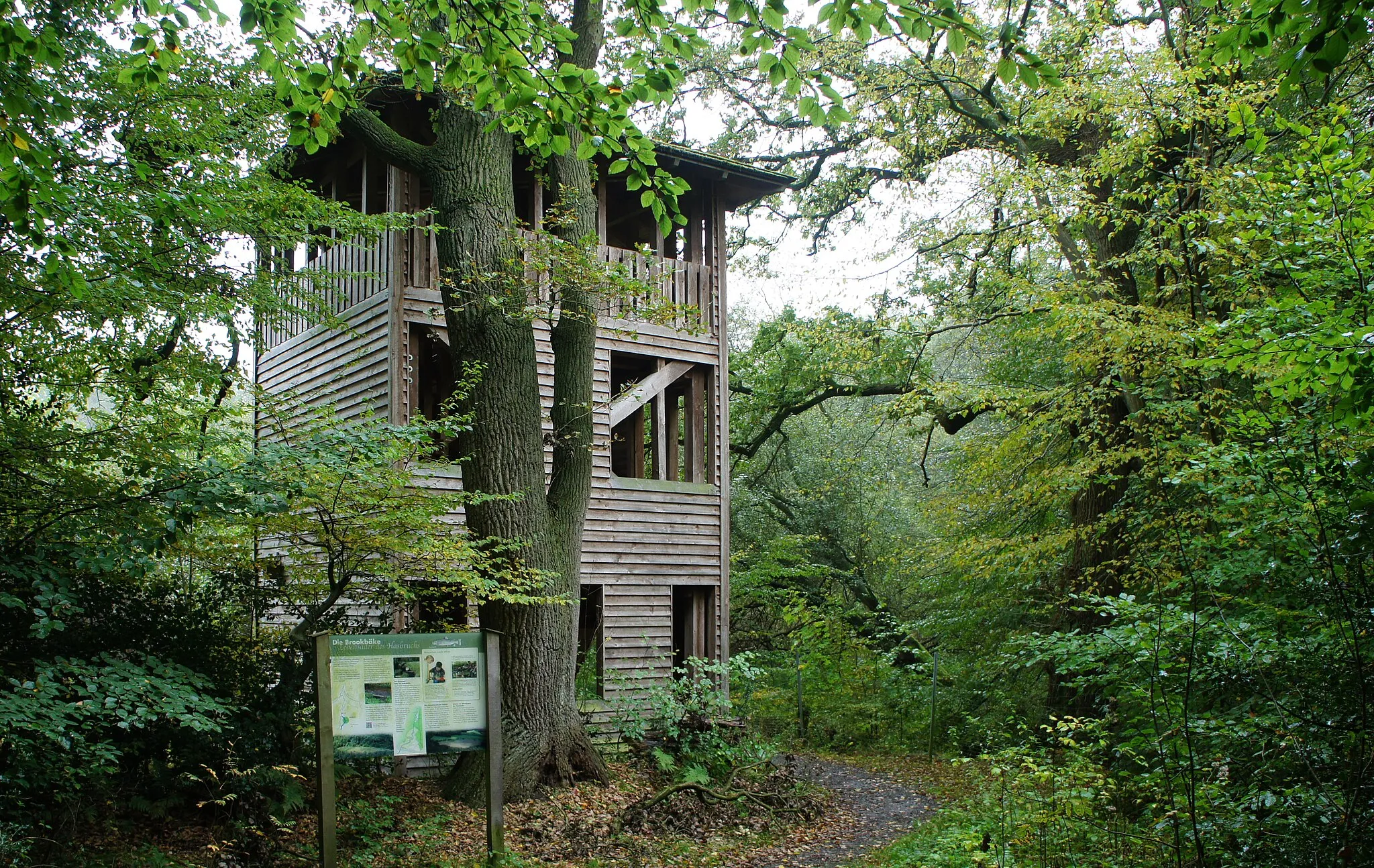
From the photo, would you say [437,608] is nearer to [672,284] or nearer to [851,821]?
[851,821]

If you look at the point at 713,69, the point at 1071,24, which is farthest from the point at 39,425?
the point at 713,69

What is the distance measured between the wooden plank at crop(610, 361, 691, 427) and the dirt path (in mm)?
5356

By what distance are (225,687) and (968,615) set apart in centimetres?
1118

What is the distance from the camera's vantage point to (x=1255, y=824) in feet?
15.2

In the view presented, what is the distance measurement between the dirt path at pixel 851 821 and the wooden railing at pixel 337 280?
7024mm

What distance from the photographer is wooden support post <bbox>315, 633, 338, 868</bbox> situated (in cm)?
653

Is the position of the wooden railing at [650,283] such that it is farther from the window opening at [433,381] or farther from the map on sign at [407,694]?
the map on sign at [407,694]

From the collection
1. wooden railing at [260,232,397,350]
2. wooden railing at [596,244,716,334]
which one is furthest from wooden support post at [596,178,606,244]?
wooden railing at [260,232,397,350]

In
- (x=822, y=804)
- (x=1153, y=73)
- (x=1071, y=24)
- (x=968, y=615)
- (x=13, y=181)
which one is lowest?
(x=822, y=804)

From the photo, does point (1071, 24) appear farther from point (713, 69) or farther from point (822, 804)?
point (822, 804)

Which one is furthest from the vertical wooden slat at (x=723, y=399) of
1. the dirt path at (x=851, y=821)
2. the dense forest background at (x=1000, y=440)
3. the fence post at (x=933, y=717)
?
the fence post at (x=933, y=717)

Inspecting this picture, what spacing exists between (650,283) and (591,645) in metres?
7.51

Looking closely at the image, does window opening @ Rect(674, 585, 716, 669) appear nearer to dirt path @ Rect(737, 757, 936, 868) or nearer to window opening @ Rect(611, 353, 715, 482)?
window opening @ Rect(611, 353, 715, 482)

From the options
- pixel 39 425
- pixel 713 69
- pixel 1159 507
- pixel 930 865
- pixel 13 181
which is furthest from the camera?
pixel 713 69
